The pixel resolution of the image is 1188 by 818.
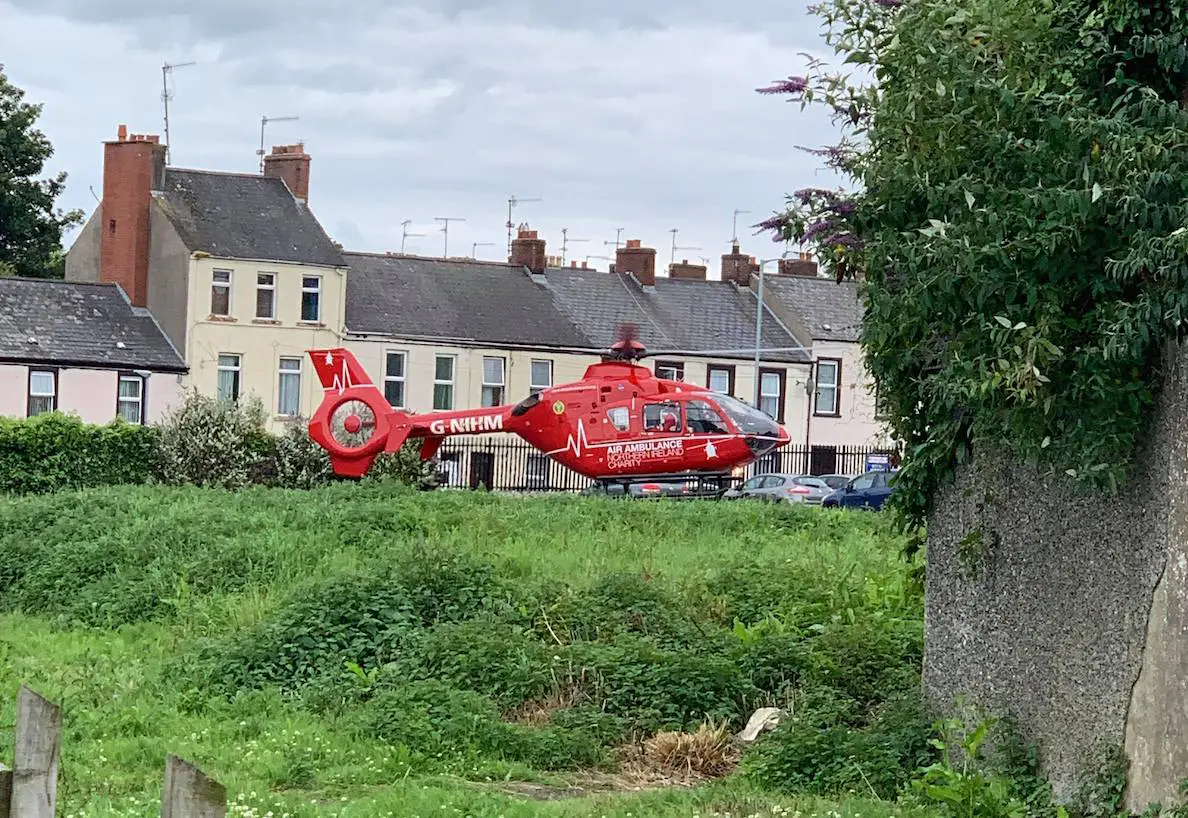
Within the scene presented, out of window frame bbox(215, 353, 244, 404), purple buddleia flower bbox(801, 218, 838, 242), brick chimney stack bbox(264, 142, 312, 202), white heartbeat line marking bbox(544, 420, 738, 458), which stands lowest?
white heartbeat line marking bbox(544, 420, 738, 458)

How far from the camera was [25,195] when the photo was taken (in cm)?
6588

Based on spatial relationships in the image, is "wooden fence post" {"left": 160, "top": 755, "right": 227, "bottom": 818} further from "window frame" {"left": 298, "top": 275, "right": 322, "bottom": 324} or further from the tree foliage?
"window frame" {"left": 298, "top": 275, "right": 322, "bottom": 324}

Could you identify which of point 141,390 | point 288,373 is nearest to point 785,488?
point 288,373

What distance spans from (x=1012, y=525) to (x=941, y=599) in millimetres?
947

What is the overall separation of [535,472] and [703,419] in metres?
16.8

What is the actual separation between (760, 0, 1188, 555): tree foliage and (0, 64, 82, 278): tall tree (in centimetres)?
5958

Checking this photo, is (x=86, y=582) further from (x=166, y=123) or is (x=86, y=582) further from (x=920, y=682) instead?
(x=166, y=123)

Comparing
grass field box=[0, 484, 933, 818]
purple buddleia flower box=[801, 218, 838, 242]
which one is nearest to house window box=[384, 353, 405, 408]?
grass field box=[0, 484, 933, 818]

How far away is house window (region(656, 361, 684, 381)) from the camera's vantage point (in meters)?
59.9

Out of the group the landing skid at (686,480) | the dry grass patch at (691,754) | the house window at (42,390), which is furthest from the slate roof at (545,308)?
the dry grass patch at (691,754)

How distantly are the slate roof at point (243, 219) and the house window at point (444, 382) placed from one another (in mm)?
4789

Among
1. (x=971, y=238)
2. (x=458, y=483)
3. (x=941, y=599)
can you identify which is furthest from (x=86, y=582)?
(x=458, y=483)

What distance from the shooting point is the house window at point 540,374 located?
58331 mm

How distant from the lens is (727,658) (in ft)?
45.0
